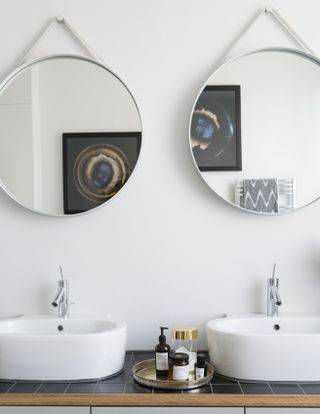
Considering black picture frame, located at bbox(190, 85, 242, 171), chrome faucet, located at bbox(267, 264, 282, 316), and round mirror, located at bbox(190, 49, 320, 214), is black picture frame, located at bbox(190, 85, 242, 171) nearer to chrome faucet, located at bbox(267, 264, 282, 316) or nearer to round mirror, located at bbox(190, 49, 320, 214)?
round mirror, located at bbox(190, 49, 320, 214)

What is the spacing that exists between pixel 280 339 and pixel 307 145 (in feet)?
2.48

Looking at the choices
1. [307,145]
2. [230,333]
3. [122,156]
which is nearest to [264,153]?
[307,145]

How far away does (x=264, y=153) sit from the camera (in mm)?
1839

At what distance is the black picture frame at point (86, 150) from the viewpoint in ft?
6.02

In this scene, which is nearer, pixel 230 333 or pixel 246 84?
pixel 230 333

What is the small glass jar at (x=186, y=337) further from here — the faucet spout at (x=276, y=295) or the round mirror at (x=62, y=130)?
the round mirror at (x=62, y=130)

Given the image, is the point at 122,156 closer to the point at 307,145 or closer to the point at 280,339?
the point at 307,145

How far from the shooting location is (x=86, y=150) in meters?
1.85

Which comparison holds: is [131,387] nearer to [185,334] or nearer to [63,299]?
[185,334]

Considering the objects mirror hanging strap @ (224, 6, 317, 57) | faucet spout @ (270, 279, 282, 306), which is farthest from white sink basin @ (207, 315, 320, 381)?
mirror hanging strap @ (224, 6, 317, 57)

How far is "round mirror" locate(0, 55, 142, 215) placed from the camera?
1.84 metres

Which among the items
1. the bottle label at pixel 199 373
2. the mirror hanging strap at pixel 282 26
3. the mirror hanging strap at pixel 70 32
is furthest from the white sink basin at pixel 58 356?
the mirror hanging strap at pixel 282 26

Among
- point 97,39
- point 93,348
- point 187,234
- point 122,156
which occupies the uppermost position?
point 97,39

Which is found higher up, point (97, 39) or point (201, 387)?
point (97, 39)
